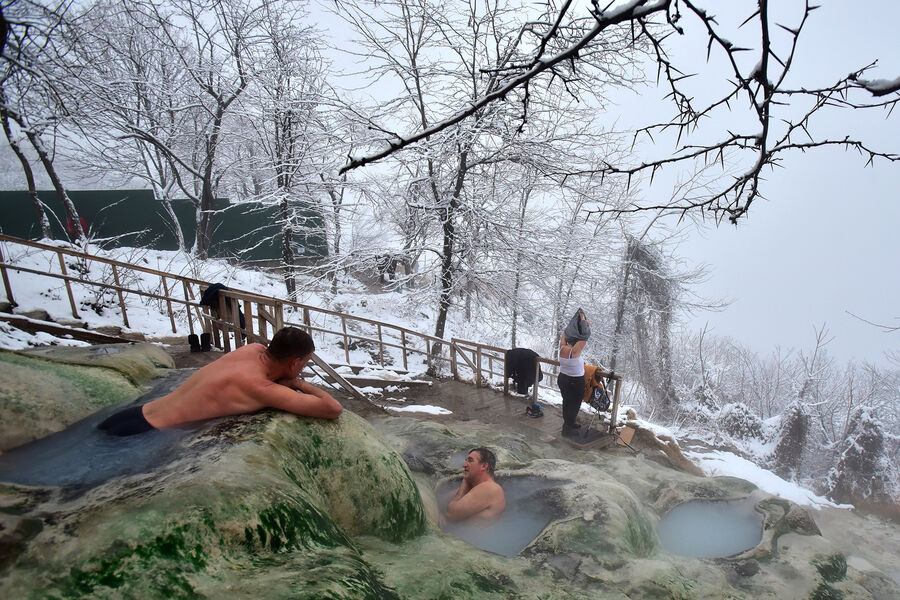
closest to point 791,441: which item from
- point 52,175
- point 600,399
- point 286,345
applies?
point 600,399

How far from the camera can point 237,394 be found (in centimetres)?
311

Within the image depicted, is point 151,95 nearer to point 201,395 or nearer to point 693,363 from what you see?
point 201,395

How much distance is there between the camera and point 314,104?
1187 centimetres

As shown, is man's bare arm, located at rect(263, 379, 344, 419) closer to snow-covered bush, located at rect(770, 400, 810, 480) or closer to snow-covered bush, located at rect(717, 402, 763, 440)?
snow-covered bush, located at rect(770, 400, 810, 480)

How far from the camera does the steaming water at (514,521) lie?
407cm

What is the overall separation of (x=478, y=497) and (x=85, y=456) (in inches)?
114

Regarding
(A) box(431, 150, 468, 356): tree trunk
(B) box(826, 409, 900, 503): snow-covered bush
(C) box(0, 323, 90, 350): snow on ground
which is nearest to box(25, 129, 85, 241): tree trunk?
(C) box(0, 323, 90, 350): snow on ground

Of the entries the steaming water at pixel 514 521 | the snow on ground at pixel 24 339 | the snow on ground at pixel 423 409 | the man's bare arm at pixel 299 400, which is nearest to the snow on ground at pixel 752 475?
the snow on ground at pixel 423 409

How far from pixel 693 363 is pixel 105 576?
22.4 metres

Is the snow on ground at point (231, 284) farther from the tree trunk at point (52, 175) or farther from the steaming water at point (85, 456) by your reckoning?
the steaming water at point (85, 456)

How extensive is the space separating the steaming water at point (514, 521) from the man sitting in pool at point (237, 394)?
1821mm

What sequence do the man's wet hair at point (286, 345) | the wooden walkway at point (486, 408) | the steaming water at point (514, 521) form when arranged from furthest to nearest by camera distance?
the wooden walkway at point (486, 408) → the steaming water at point (514, 521) → the man's wet hair at point (286, 345)

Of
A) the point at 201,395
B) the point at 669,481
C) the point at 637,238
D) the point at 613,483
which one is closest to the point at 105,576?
the point at 201,395

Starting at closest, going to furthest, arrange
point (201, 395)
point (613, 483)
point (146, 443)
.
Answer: point (146, 443) → point (201, 395) → point (613, 483)
